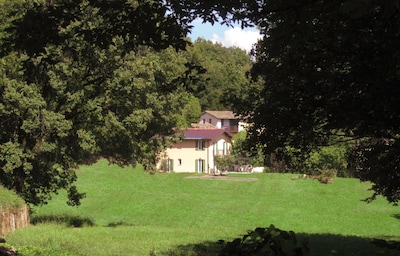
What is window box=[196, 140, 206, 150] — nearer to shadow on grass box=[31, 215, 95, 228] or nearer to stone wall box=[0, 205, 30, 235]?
shadow on grass box=[31, 215, 95, 228]

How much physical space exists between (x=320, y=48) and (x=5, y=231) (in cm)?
1614

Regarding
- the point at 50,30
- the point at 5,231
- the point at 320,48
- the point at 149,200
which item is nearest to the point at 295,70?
the point at 320,48

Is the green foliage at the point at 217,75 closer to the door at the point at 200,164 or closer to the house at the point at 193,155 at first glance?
the house at the point at 193,155

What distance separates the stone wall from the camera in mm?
18141

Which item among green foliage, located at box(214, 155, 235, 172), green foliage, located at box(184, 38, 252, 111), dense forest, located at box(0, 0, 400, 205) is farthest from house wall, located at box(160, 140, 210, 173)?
dense forest, located at box(0, 0, 400, 205)

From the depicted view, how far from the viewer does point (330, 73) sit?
6.48 meters

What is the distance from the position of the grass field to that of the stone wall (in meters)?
0.59

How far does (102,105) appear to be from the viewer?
2247 centimetres

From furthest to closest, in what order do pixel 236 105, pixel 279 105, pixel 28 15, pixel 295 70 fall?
pixel 236 105 → pixel 279 105 → pixel 295 70 → pixel 28 15

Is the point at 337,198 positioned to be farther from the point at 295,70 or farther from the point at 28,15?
the point at 28,15

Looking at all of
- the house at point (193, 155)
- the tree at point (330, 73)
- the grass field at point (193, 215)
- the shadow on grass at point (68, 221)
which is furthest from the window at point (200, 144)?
the tree at point (330, 73)

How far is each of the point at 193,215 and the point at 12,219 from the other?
13.5 metres

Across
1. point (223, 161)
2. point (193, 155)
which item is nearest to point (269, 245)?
point (223, 161)

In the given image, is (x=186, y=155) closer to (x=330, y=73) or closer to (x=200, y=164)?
(x=200, y=164)
